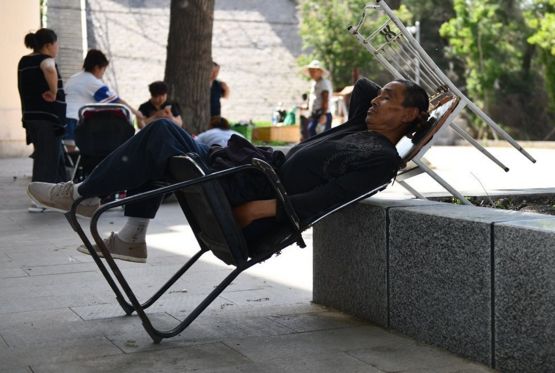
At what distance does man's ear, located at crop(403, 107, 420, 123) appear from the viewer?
Result: 4492 mm

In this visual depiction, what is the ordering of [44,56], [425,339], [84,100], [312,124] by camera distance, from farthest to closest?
[312,124] < [84,100] < [44,56] < [425,339]

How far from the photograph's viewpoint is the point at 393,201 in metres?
4.43

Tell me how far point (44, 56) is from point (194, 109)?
2833mm

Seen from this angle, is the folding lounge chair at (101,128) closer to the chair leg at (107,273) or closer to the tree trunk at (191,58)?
the tree trunk at (191,58)

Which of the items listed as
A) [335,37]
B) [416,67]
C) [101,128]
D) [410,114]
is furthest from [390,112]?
[335,37]

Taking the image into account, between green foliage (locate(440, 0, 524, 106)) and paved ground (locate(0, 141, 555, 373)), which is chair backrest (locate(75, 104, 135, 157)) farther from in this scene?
green foliage (locate(440, 0, 524, 106))

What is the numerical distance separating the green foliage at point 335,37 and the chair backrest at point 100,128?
25.4 meters

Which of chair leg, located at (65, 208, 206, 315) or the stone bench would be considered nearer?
the stone bench

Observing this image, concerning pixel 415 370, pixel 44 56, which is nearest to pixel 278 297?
pixel 415 370

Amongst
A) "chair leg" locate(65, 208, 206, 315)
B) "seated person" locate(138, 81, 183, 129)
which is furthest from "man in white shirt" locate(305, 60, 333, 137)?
"chair leg" locate(65, 208, 206, 315)

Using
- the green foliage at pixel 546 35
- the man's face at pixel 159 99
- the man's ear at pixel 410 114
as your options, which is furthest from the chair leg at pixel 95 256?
the green foliage at pixel 546 35

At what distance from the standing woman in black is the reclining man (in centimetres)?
445

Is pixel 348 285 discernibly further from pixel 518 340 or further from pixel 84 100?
pixel 84 100

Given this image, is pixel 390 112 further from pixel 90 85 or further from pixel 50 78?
pixel 90 85
